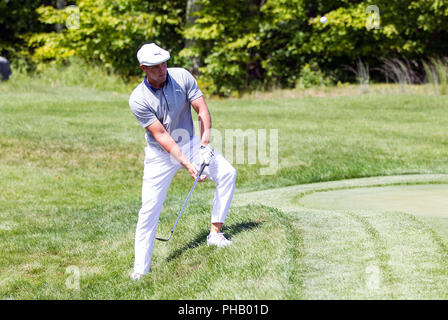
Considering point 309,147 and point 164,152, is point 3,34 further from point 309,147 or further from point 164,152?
point 164,152

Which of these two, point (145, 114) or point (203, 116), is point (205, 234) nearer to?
point (203, 116)

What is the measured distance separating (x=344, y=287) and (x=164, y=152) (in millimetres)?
2139

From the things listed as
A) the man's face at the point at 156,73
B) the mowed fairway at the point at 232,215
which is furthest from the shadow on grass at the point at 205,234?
the man's face at the point at 156,73

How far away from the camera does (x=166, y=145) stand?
18.7 feet

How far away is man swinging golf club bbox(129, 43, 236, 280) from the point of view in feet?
18.8

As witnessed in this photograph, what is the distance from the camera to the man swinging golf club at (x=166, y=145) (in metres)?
5.74

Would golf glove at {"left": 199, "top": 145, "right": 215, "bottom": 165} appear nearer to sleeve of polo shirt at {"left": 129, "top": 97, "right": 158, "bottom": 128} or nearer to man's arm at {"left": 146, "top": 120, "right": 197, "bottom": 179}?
man's arm at {"left": 146, "top": 120, "right": 197, "bottom": 179}

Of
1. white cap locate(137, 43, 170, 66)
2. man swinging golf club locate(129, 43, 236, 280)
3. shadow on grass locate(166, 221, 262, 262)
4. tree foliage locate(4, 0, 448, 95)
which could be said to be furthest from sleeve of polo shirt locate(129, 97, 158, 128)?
tree foliage locate(4, 0, 448, 95)

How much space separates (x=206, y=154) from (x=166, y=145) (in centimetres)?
37

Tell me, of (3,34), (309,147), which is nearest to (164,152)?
(309,147)

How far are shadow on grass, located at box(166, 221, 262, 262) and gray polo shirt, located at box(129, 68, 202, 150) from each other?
1.25 metres

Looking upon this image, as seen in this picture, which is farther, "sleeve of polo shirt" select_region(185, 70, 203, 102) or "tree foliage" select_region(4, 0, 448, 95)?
"tree foliage" select_region(4, 0, 448, 95)

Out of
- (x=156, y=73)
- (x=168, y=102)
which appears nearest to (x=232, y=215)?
(x=168, y=102)

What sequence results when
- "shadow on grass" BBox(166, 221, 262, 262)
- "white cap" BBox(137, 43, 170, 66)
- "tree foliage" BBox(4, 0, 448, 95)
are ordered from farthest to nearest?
"tree foliage" BBox(4, 0, 448, 95)
"shadow on grass" BBox(166, 221, 262, 262)
"white cap" BBox(137, 43, 170, 66)
